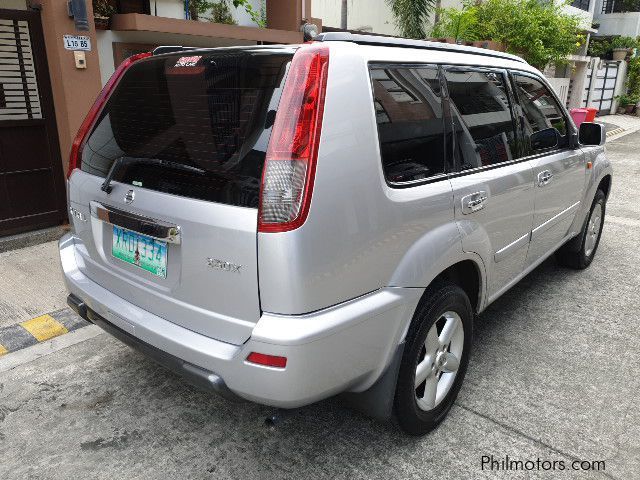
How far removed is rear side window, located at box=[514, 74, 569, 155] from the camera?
3.25 m

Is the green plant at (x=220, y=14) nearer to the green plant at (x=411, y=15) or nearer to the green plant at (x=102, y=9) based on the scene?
the green plant at (x=102, y=9)

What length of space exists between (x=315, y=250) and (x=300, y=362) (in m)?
0.39

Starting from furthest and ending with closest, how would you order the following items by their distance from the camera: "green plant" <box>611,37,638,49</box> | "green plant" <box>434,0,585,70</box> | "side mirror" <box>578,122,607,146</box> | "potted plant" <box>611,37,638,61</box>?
"green plant" <box>611,37,638,49</box>
"potted plant" <box>611,37,638,61</box>
"green plant" <box>434,0,585,70</box>
"side mirror" <box>578,122,607,146</box>

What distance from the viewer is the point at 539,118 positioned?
3482 millimetres

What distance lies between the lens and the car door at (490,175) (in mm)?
2531

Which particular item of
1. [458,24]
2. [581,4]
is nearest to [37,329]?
[458,24]

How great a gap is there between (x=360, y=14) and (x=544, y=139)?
12.3m

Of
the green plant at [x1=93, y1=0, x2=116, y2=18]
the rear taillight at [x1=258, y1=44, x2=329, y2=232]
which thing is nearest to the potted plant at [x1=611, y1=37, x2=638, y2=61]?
the green plant at [x1=93, y1=0, x2=116, y2=18]

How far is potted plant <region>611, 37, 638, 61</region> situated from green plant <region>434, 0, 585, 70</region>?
12654 millimetres

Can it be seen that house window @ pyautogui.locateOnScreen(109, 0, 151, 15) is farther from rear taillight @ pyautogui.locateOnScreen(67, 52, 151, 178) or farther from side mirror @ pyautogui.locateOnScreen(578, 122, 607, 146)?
side mirror @ pyautogui.locateOnScreen(578, 122, 607, 146)

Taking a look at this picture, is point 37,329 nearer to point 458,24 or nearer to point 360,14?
point 458,24

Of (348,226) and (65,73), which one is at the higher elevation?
(65,73)

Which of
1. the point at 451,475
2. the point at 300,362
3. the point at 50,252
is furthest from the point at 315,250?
the point at 50,252

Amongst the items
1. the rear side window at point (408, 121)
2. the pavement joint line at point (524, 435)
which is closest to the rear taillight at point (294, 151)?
the rear side window at point (408, 121)
